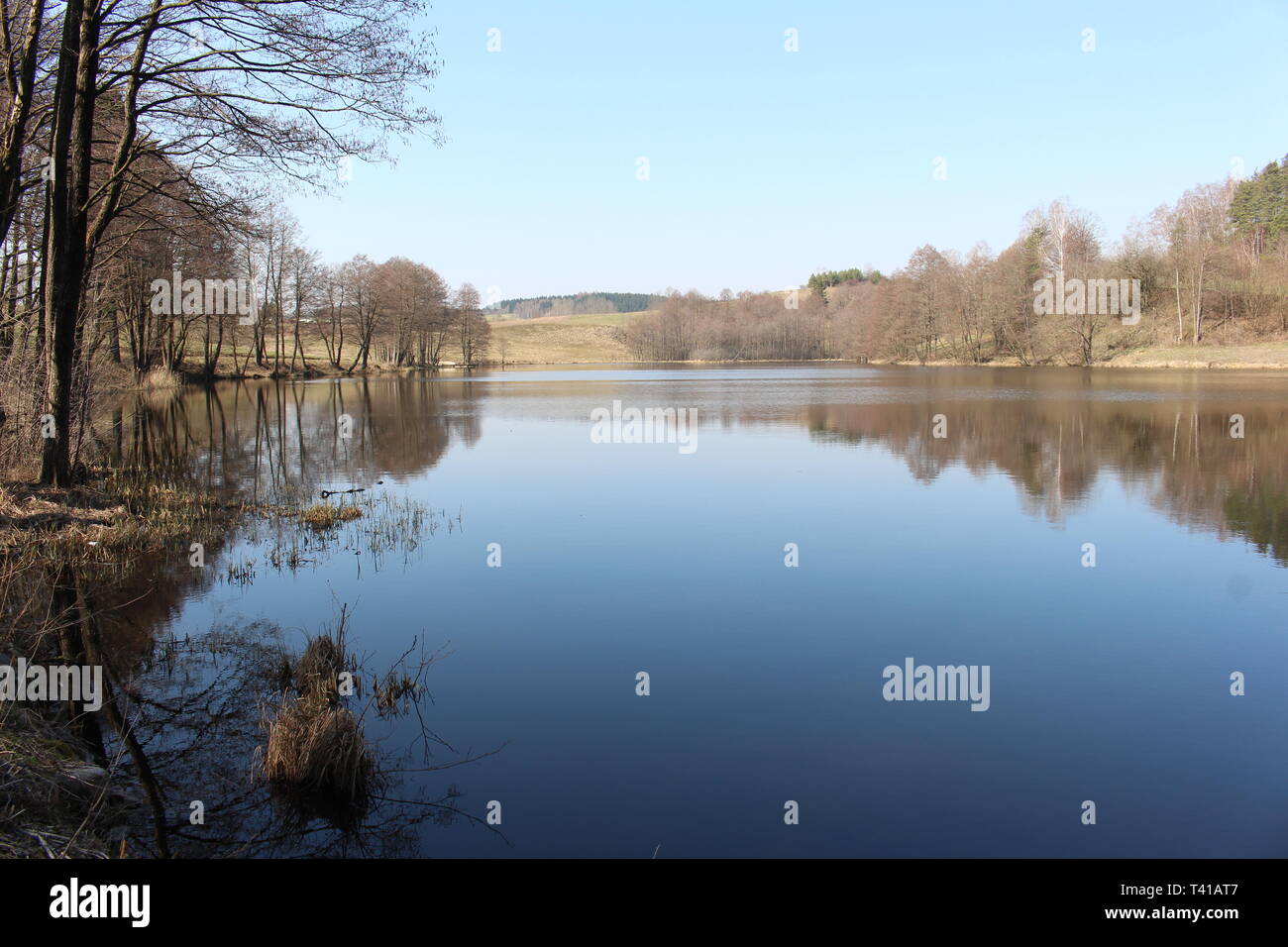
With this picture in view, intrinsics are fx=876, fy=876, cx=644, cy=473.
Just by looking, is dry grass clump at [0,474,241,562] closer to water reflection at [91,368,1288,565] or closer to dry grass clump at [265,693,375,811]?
water reflection at [91,368,1288,565]

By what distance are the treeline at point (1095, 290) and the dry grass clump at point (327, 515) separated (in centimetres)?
6315

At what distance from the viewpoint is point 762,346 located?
12875cm

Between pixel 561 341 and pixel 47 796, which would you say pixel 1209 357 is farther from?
pixel 561 341

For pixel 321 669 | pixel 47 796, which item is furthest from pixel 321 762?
A: pixel 321 669

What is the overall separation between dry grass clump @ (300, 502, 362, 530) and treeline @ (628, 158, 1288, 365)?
6315 cm

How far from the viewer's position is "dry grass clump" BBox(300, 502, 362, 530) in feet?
46.4

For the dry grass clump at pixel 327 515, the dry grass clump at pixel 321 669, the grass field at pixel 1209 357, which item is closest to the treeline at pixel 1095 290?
the grass field at pixel 1209 357

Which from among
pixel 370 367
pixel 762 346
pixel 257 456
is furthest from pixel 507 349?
pixel 257 456

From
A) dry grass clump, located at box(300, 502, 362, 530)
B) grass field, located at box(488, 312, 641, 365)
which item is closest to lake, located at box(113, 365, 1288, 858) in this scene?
dry grass clump, located at box(300, 502, 362, 530)

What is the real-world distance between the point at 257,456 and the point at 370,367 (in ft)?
198

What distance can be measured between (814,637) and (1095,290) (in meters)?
67.5

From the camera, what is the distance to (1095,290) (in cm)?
6600

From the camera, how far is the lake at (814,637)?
5.46 metres
